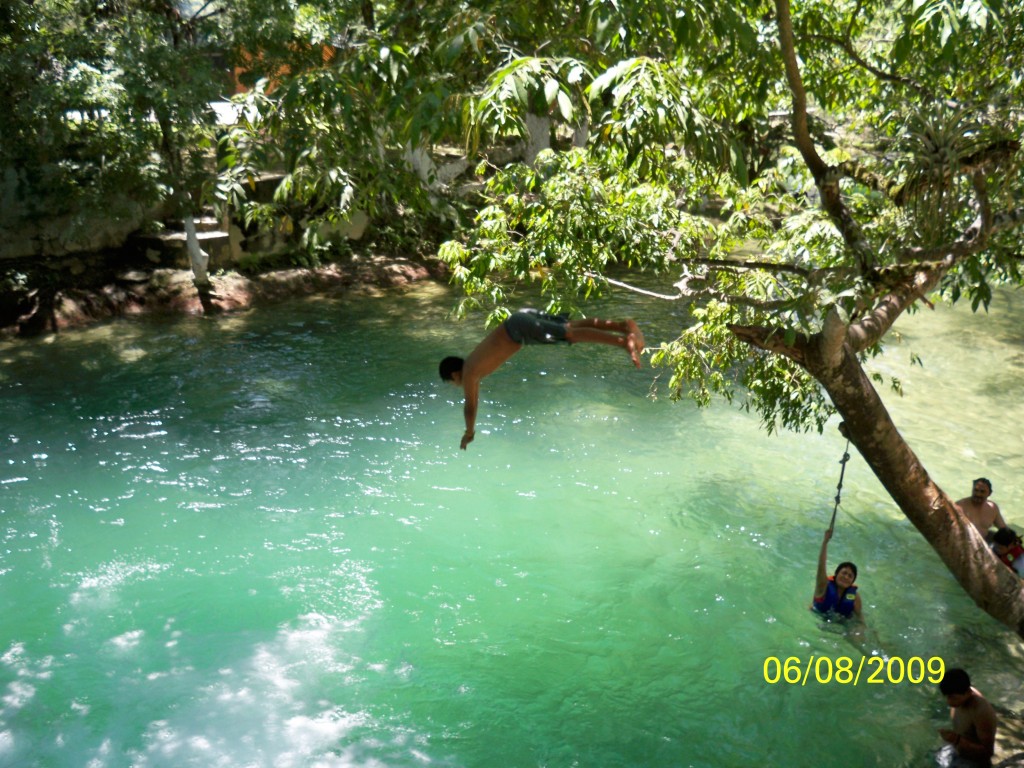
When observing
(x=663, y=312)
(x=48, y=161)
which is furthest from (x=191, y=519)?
(x=663, y=312)

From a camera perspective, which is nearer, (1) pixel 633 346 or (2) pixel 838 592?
(1) pixel 633 346

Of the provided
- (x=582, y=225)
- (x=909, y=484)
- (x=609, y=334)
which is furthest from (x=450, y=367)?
(x=909, y=484)

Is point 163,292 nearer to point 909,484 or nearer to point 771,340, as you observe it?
point 771,340

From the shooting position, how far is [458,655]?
21.2 ft

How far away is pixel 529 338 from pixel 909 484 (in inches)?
98.1

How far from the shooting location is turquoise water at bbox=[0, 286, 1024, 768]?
18.8ft

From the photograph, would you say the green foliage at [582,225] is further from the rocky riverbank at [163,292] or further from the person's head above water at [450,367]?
the rocky riverbank at [163,292]

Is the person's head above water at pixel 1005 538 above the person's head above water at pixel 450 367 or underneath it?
underneath

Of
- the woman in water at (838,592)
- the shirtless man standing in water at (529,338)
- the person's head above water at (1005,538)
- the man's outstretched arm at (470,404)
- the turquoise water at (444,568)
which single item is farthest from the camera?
the person's head above water at (1005,538)

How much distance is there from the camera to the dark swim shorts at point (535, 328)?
4621 mm

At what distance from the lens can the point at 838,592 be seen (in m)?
6.41
